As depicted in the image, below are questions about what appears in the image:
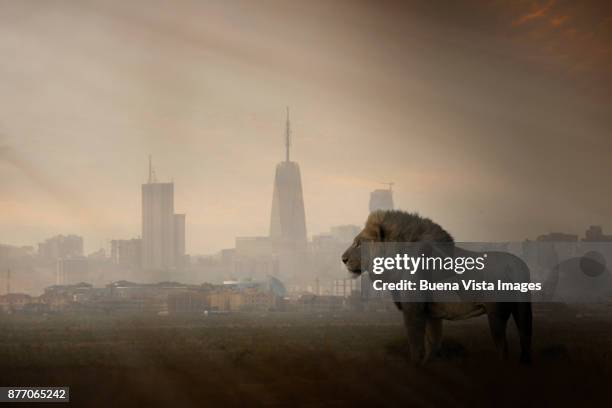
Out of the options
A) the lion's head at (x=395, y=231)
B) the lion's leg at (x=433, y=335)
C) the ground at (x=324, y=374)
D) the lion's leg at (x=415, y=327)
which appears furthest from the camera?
the lion's leg at (x=433, y=335)

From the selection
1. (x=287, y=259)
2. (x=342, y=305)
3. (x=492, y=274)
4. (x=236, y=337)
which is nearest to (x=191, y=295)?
(x=287, y=259)

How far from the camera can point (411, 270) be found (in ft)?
30.5

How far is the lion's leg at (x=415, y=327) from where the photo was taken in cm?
917

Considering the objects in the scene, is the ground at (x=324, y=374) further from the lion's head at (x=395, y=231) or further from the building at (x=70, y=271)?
the building at (x=70, y=271)

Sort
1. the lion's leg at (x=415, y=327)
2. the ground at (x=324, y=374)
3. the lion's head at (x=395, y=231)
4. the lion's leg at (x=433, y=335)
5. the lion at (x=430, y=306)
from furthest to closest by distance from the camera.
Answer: the lion's leg at (x=433, y=335), the lion's head at (x=395, y=231), the lion's leg at (x=415, y=327), the lion at (x=430, y=306), the ground at (x=324, y=374)

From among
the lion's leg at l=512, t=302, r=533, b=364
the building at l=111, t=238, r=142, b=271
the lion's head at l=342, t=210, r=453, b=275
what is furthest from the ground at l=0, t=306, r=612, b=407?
the building at l=111, t=238, r=142, b=271

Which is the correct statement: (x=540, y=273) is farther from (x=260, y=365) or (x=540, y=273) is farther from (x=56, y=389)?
(x=56, y=389)

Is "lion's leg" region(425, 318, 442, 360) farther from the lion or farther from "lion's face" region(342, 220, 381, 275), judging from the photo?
"lion's face" region(342, 220, 381, 275)

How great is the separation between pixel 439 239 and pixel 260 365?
3040 millimetres

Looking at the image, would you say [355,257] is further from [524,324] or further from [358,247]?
[524,324]

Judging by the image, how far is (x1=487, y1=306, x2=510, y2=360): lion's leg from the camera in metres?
8.82

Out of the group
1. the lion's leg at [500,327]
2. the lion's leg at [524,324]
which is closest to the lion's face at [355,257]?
the lion's leg at [500,327]

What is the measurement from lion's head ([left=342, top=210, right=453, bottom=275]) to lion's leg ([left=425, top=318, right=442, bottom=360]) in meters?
0.98

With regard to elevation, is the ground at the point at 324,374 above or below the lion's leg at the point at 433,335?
below
